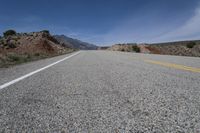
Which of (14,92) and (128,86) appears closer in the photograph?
(14,92)

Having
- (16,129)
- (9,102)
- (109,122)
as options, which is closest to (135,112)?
(109,122)

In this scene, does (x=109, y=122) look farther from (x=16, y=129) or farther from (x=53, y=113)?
(x=16, y=129)

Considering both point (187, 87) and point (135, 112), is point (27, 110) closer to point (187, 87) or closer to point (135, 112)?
point (135, 112)

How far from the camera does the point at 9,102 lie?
8.68 feet

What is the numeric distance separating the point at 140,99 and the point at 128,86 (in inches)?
34.3

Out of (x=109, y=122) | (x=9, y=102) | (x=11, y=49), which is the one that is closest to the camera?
(x=109, y=122)

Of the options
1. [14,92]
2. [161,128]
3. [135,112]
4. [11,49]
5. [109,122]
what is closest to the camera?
[161,128]

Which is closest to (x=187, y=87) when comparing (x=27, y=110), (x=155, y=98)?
(x=155, y=98)

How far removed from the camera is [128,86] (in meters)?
3.54

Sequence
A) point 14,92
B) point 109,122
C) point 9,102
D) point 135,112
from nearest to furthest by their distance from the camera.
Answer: point 109,122 → point 135,112 → point 9,102 → point 14,92

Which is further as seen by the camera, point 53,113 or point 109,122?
point 53,113

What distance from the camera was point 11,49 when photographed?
41.3 m

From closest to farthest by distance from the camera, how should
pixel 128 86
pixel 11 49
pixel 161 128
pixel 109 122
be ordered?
pixel 161 128, pixel 109 122, pixel 128 86, pixel 11 49

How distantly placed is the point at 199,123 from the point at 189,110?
0.37 m
